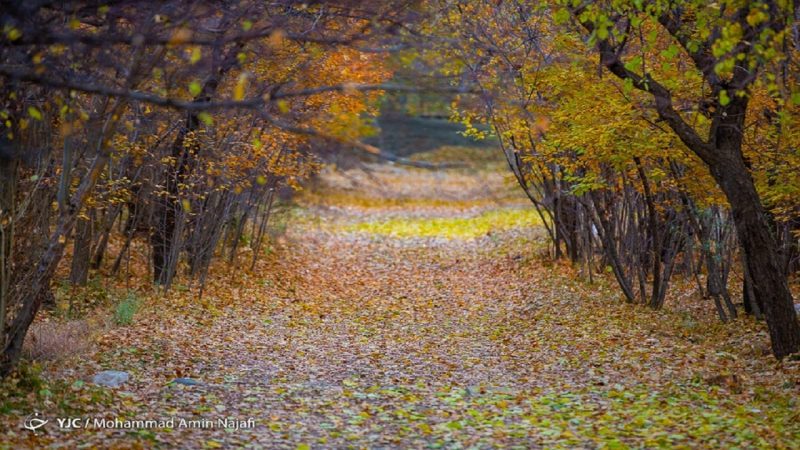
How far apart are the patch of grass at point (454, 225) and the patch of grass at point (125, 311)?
1391 cm

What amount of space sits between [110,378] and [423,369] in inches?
146

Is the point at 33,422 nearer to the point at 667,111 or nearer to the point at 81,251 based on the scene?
the point at 81,251

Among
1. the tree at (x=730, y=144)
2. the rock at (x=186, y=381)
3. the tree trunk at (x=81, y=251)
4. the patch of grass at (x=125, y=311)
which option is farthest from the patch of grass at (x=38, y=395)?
the tree at (x=730, y=144)

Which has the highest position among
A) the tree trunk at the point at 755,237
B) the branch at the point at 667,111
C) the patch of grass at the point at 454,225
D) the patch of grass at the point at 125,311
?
the branch at the point at 667,111

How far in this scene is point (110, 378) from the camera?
8.84m

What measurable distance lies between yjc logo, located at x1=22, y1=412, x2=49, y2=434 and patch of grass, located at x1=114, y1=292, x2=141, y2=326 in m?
4.48

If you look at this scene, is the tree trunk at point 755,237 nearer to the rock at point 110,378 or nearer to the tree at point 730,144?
the tree at point 730,144

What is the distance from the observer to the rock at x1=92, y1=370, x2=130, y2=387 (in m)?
8.71

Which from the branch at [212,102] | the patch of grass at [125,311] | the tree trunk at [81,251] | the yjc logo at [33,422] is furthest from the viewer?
the tree trunk at [81,251]

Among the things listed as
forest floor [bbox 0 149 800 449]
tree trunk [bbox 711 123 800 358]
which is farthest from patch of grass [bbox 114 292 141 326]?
tree trunk [bbox 711 123 800 358]

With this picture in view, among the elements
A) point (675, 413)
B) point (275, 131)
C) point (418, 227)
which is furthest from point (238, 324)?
point (418, 227)

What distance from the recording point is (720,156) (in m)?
9.45

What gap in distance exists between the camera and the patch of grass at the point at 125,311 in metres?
11.9

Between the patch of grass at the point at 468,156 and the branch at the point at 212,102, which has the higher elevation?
the branch at the point at 212,102
